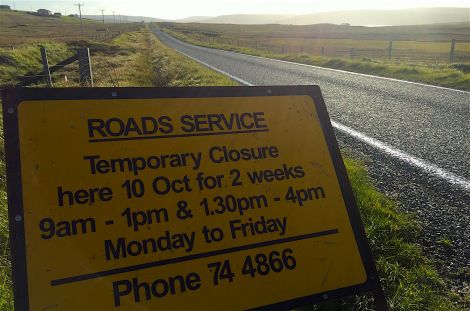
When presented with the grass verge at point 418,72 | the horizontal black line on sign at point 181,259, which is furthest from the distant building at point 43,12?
the horizontal black line on sign at point 181,259

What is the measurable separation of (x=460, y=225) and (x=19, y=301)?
111 inches

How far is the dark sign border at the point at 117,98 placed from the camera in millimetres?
1741

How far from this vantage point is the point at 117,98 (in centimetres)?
211

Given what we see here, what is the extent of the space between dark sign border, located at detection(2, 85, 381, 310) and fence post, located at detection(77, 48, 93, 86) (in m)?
7.36

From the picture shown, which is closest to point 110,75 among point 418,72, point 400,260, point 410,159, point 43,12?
point 410,159

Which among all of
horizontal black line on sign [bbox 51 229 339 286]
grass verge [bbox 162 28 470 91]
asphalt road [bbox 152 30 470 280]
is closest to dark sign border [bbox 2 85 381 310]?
horizontal black line on sign [bbox 51 229 339 286]

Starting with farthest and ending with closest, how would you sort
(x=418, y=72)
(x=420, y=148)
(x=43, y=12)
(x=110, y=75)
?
(x=43, y=12), (x=418, y=72), (x=110, y=75), (x=420, y=148)

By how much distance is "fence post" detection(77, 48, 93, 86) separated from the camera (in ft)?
29.0

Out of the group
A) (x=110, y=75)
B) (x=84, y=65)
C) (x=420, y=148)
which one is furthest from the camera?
(x=110, y=75)

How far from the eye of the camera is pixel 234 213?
6.75 feet

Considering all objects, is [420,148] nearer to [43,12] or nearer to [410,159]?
[410,159]

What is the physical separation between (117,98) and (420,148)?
153 inches

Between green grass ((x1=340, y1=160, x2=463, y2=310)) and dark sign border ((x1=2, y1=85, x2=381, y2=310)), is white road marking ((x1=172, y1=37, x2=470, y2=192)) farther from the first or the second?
dark sign border ((x1=2, y1=85, x2=381, y2=310))

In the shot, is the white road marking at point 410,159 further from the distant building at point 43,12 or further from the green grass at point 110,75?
the distant building at point 43,12
